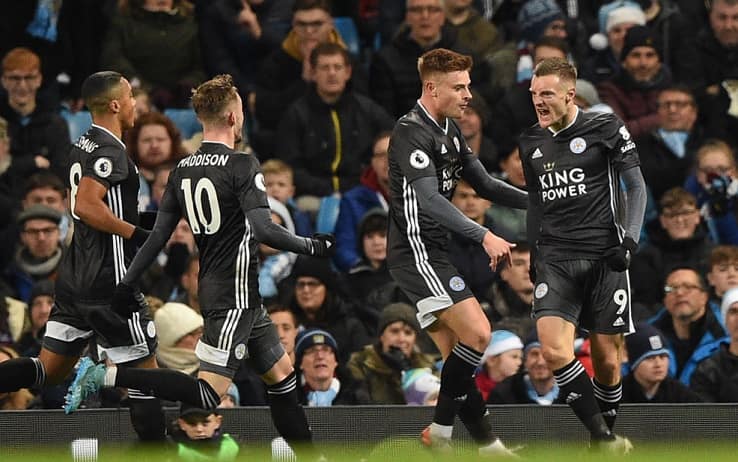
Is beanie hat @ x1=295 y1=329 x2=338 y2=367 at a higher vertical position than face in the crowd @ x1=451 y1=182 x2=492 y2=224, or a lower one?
lower

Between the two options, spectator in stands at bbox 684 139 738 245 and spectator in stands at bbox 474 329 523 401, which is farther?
spectator in stands at bbox 684 139 738 245

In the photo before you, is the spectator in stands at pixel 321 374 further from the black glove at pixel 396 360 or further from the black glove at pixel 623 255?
the black glove at pixel 623 255

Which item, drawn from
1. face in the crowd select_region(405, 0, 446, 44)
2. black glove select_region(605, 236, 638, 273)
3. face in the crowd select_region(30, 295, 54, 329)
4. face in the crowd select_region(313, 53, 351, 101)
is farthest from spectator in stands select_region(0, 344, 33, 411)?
face in the crowd select_region(405, 0, 446, 44)

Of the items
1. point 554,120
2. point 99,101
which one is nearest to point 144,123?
point 99,101

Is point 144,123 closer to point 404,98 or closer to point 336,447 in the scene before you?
point 404,98

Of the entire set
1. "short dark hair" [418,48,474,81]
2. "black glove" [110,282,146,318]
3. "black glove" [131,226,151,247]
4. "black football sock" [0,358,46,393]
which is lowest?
"black football sock" [0,358,46,393]

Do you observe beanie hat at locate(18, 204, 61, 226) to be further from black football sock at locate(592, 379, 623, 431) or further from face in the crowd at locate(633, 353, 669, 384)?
black football sock at locate(592, 379, 623, 431)

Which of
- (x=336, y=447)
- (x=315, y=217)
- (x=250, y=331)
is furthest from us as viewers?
(x=315, y=217)

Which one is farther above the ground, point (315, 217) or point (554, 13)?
point (554, 13)

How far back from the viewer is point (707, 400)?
13.0m

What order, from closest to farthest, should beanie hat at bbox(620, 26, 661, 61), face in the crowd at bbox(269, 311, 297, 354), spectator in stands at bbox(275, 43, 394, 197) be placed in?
face in the crowd at bbox(269, 311, 297, 354), spectator in stands at bbox(275, 43, 394, 197), beanie hat at bbox(620, 26, 661, 61)

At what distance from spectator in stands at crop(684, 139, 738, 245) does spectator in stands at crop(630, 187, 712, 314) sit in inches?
13.1

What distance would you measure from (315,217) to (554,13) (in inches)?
124

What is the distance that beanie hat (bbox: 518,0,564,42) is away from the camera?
16875mm
